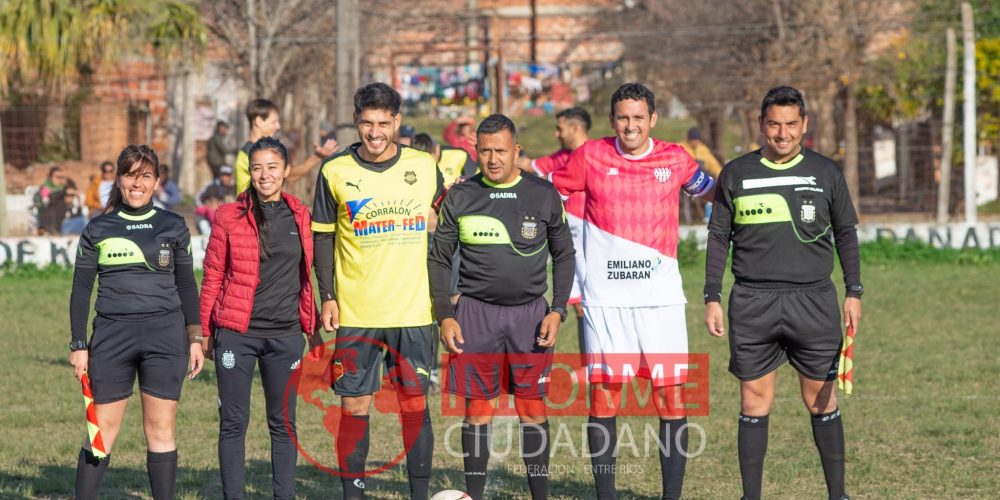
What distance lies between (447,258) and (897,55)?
2156 cm

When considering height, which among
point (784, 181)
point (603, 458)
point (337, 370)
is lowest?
point (603, 458)

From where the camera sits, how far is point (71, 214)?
18562mm

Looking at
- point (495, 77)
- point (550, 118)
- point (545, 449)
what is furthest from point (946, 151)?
point (545, 449)

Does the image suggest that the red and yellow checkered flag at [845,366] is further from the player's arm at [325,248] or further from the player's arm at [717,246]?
the player's arm at [325,248]

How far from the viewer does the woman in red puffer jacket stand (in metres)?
6.43

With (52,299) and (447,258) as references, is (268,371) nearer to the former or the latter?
(447,258)

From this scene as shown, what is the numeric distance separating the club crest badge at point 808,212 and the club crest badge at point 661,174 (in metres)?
0.77

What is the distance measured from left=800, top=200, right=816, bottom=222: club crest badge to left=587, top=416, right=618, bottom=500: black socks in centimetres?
149

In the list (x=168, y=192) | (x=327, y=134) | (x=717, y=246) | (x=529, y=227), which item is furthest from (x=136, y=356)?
(x=168, y=192)

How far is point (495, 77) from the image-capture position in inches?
779

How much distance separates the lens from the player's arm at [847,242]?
6.46 meters

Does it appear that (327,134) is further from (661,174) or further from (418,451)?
(418,451)

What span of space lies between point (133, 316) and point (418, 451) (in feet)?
5.25

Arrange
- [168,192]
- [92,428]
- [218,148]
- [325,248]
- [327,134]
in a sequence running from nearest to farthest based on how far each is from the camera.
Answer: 1. [92,428]
2. [325,248]
3. [327,134]
4. [168,192]
5. [218,148]
